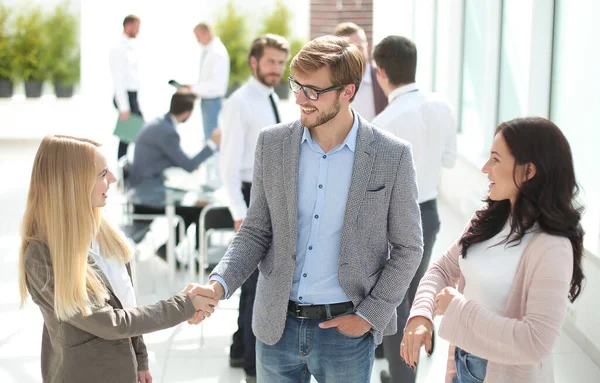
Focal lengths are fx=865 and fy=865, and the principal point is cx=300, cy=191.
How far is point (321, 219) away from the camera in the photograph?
253 centimetres

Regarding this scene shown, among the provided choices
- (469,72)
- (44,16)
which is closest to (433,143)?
(469,72)

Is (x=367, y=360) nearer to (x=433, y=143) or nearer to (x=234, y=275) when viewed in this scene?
(x=234, y=275)

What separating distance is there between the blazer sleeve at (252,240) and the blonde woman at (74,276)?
23 centimetres

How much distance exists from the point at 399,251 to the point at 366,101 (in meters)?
2.96

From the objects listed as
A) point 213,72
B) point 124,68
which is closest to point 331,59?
point 124,68

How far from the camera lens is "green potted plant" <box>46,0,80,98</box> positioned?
12867 mm

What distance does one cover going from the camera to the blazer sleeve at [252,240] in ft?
8.59

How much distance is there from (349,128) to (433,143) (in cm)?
167

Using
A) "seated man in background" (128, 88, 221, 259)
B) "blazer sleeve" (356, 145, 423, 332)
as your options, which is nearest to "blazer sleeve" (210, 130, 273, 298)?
"blazer sleeve" (356, 145, 423, 332)

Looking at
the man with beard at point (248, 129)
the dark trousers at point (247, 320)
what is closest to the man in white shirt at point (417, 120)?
the man with beard at point (248, 129)

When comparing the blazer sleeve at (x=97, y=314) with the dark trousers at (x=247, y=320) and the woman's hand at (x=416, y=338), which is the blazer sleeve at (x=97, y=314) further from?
the dark trousers at (x=247, y=320)

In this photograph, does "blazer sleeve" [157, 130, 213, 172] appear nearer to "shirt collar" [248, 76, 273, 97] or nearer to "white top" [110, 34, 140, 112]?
"shirt collar" [248, 76, 273, 97]

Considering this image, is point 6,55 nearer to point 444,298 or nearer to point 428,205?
point 428,205

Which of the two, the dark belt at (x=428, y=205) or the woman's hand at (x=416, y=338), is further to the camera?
the dark belt at (x=428, y=205)
